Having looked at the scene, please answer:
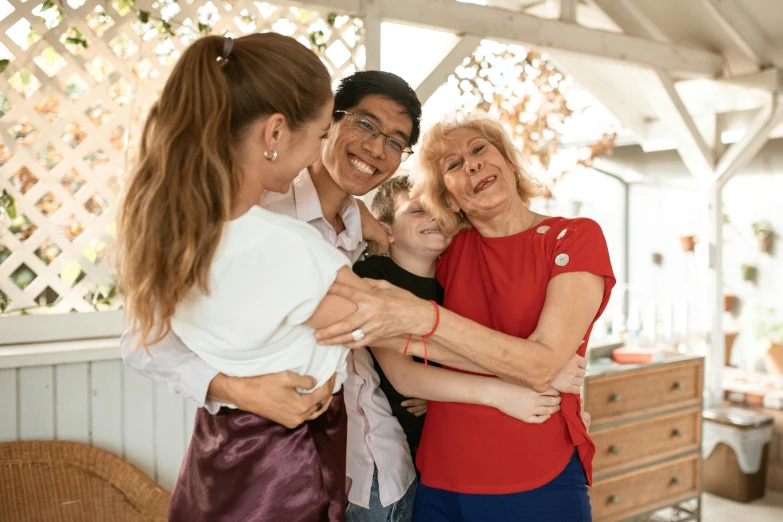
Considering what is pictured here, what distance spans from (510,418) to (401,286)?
A: 461 millimetres

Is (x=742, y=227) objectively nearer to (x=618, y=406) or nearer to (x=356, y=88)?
(x=618, y=406)

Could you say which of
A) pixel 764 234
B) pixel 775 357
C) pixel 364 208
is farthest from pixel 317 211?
pixel 764 234

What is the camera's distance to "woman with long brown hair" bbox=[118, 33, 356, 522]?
3.73 feet

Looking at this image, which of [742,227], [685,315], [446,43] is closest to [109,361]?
[446,43]

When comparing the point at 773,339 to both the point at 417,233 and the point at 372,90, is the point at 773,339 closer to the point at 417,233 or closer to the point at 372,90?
the point at 417,233

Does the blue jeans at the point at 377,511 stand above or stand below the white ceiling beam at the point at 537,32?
below

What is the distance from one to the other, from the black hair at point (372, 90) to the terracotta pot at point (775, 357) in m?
5.01

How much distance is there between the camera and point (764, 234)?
595cm

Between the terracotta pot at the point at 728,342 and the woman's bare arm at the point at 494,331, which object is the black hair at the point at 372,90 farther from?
the terracotta pot at the point at 728,342

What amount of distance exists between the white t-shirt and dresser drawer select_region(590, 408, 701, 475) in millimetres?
2748

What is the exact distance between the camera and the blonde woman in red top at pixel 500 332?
1459 millimetres

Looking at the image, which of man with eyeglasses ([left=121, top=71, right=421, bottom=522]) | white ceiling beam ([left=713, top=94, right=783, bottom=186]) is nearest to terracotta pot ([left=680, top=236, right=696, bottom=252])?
white ceiling beam ([left=713, top=94, right=783, bottom=186])

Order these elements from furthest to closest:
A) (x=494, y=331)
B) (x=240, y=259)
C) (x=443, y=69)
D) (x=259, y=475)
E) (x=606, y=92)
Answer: (x=606, y=92)
(x=443, y=69)
(x=494, y=331)
(x=259, y=475)
(x=240, y=259)

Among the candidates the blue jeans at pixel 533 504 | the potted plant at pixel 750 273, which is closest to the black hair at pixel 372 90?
the blue jeans at pixel 533 504
